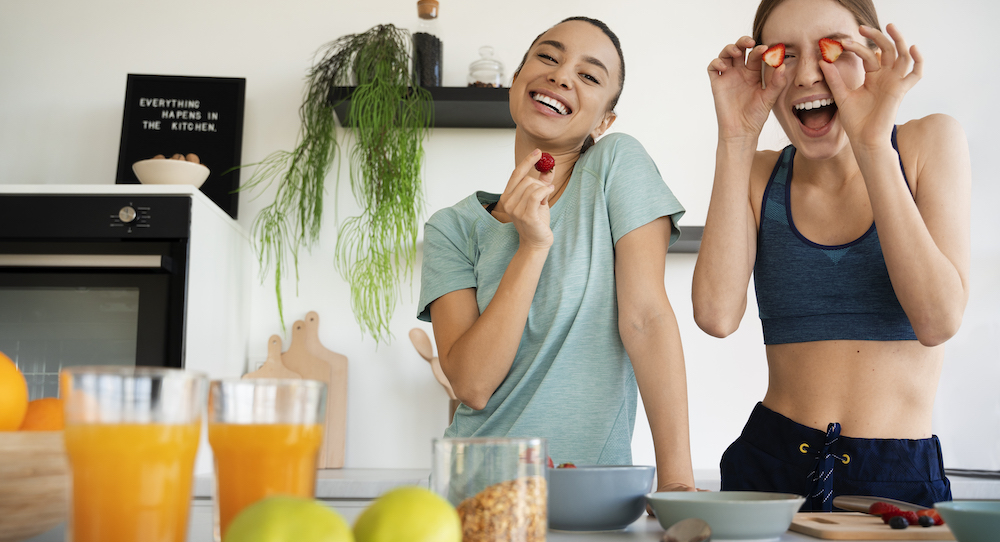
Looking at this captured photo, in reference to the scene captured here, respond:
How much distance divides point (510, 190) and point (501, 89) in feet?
4.10

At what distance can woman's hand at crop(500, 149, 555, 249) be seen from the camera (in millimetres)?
928

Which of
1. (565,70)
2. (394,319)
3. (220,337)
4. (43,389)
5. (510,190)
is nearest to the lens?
(510,190)

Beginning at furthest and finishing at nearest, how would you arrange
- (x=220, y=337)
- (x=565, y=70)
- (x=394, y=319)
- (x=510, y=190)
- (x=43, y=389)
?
(x=394, y=319), (x=220, y=337), (x=43, y=389), (x=565, y=70), (x=510, y=190)

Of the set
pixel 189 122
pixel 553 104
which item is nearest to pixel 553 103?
pixel 553 104

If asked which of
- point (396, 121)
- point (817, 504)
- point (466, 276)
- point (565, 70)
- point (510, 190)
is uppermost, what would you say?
point (396, 121)

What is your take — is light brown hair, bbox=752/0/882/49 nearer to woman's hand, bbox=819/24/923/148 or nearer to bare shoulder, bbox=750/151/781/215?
woman's hand, bbox=819/24/923/148

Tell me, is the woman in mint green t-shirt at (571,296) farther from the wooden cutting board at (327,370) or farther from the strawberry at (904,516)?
the wooden cutting board at (327,370)

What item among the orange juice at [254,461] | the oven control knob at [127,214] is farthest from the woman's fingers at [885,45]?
the oven control knob at [127,214]

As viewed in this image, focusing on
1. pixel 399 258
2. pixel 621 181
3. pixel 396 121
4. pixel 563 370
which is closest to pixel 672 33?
pixel 396 121

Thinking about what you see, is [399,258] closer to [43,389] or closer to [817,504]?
[43,389]

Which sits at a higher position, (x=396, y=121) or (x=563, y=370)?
(x=396, y=121)

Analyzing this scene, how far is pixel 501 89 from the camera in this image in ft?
7.03

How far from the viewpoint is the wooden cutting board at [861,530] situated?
0.59 meters

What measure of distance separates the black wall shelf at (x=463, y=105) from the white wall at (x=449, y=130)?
92 mm
